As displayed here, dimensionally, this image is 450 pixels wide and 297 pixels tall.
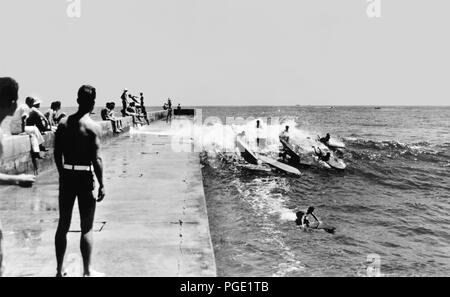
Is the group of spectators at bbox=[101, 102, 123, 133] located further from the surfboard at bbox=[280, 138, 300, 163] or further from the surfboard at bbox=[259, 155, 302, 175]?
the surfboard at bbox=[280, 138, 300, 163]

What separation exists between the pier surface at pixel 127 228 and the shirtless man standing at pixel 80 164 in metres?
0.49

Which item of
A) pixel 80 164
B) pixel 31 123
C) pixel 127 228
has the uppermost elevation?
pixel 31 123

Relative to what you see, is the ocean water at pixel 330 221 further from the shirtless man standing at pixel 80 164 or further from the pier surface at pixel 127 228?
the shirtless man standing at pixel 80 164

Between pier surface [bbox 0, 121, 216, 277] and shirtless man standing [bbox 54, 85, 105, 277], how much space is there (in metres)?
0.49

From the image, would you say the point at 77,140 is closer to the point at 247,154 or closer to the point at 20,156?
the point at 20,156

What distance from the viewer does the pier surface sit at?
4.04 meters

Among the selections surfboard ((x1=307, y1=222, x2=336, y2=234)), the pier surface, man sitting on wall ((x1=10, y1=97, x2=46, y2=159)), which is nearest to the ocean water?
surfboard ((x1=307, y1=222, x2=336, y2=234))

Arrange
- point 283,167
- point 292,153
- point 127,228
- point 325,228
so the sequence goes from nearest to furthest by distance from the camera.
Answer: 1. point 127,228
2. point 325,228
3. point 283,167
4. point 292,153

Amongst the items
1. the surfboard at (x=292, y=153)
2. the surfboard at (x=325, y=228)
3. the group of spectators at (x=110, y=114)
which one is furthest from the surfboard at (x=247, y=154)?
the surfboard at (x=325, y=228)

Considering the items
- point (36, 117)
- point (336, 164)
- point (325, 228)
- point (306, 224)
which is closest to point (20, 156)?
point (36, 117)

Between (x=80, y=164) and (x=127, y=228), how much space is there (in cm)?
204

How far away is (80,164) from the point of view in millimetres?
3572

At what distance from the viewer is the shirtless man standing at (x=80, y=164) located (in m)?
3.57

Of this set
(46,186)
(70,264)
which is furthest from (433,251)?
(46,186)
